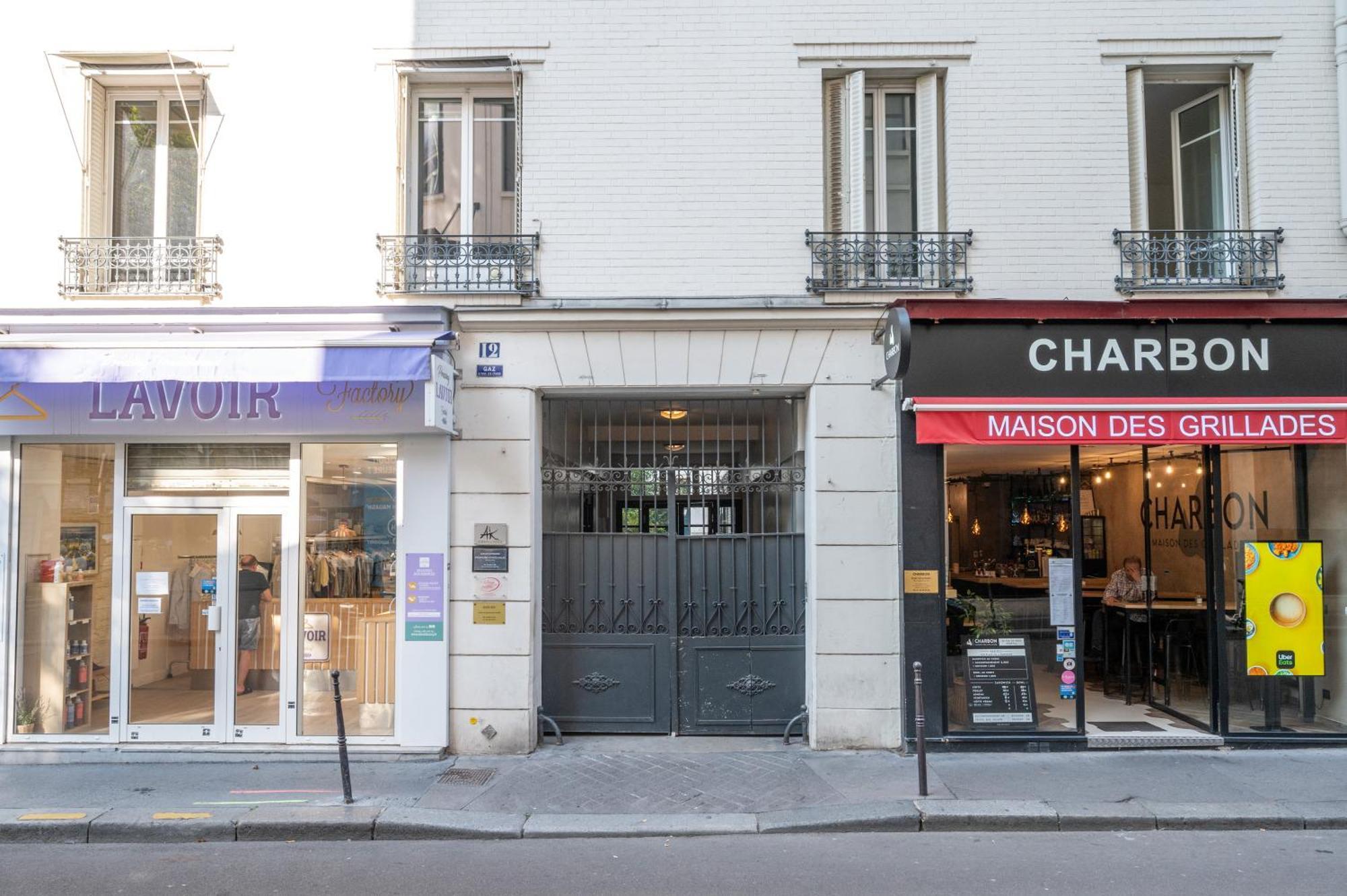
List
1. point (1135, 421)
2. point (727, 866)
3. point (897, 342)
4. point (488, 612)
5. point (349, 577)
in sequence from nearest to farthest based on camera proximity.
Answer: point (727, 866) < point (897, 342) < point (1135, 421) < point (488, 612) < point (349, 577)

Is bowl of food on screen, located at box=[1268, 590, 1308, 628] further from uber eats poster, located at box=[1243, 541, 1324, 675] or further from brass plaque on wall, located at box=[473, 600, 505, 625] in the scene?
brass plaque on wall, located at box=[473, 600, 505, 625]

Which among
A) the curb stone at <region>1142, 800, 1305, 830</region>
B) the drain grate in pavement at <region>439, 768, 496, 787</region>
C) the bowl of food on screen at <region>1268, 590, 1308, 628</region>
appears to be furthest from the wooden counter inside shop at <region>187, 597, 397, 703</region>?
the bowl of food on screen at <region>1268, 590, 1308, 628</region>

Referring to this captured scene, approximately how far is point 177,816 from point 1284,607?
32.6ft

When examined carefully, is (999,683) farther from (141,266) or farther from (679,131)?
(141,266)

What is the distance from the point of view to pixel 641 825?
6.86m

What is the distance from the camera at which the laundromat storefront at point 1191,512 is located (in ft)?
28.3

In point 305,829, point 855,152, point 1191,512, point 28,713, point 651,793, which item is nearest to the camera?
point 305,829

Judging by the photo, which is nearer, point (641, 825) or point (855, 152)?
point (641, 825)

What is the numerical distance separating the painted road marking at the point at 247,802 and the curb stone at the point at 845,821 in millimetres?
3671

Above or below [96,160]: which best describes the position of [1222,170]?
below

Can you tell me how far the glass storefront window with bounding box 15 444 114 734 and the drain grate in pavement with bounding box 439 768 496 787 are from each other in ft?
11.9

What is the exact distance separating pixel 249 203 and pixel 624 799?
6.59 meters

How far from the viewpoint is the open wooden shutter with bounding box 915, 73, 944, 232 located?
9156 mm

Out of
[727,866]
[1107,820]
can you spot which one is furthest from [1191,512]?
[727,866]
